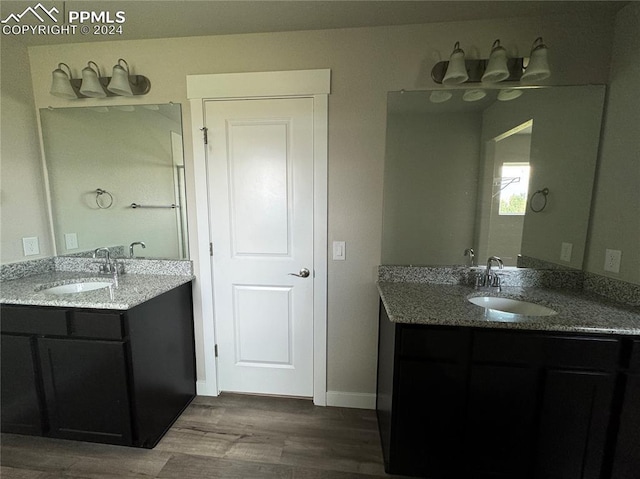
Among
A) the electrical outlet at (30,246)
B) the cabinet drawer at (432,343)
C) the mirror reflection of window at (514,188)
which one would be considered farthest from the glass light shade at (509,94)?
the electrical outlet at (30,246)

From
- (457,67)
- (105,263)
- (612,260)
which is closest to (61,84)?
(105,263)

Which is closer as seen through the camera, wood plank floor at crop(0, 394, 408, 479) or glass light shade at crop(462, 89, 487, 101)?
wood plank floor at crop(0, 394, 408, 479)

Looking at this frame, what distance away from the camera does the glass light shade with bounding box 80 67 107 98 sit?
1672mm

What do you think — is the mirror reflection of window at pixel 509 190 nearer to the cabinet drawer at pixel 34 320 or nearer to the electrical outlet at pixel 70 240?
the cabinet drawer at pixel 34 320

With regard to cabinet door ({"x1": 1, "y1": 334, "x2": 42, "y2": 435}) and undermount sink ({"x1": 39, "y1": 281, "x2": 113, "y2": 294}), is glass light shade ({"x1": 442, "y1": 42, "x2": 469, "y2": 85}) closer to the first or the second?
undermount sink ({"x1": 39, "y1": 281, "x2": 113, "y2": 294})

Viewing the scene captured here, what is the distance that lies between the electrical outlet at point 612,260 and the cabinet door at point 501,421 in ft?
2.73

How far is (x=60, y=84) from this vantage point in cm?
168

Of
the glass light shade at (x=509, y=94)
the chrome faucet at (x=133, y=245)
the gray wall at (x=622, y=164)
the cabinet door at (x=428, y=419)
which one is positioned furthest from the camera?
the chrome faucet at (x=133, y=245)

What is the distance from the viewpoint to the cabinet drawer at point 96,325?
1.38 meters

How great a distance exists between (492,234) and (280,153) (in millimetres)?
1497

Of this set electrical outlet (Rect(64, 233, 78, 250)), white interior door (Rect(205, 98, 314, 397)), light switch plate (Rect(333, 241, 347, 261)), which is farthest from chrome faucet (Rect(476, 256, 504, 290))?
electrical outlet (Rect(64, 233, 78, 250))

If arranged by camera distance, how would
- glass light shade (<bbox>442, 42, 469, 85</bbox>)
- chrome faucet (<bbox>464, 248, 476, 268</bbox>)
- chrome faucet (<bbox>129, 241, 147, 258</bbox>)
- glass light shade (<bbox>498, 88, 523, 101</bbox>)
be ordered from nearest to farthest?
glass light shade (<bbox>442, 42, 469, 85</bbox>)
glass light shade (<bbox>498, 88, 523, 101</bbox>)
chrome faucet (<bbox>464, 248, 476, 268</bbox>)
chrome faucet (<bbox>129, 241, 147, 258</bbox>)

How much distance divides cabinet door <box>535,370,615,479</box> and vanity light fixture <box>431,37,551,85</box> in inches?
60.9

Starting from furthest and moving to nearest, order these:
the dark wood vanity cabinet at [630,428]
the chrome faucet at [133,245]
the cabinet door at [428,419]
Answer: the chrome faucet at [133,245]
the cabinet door at [428,419]
the dark wood vanity cabinet at [630,428]
